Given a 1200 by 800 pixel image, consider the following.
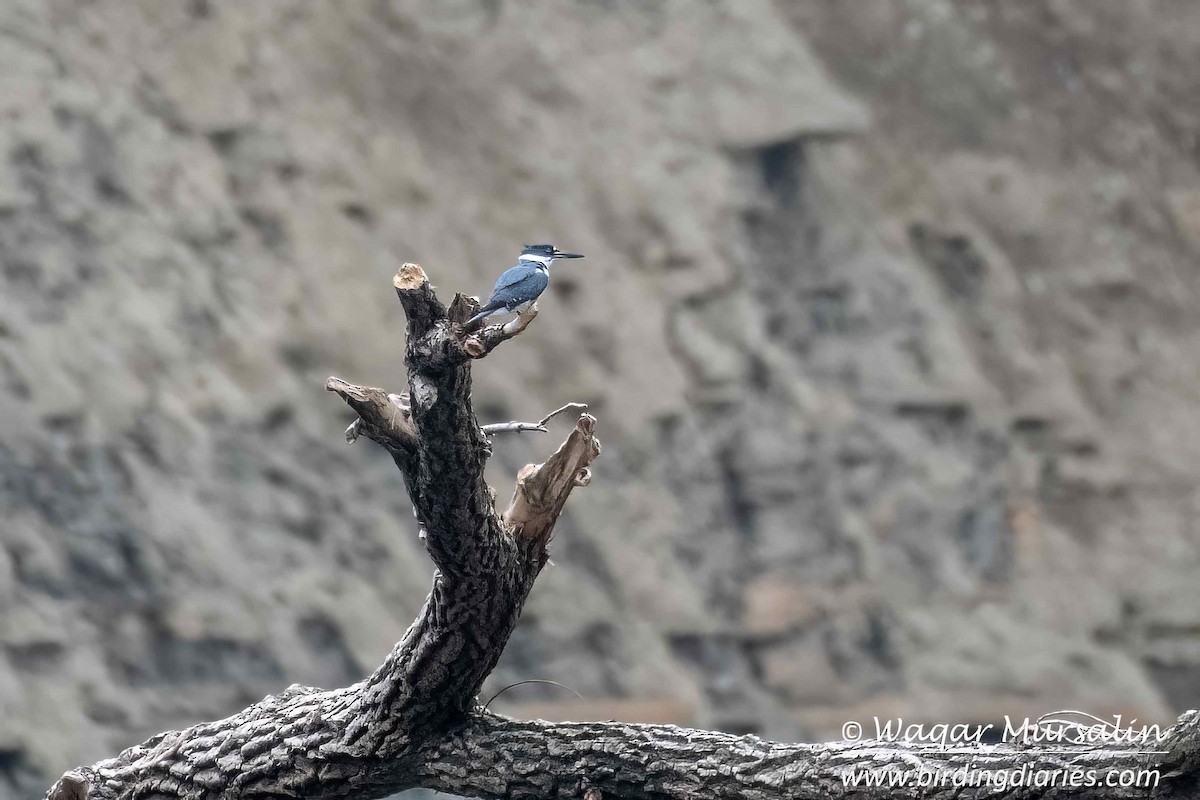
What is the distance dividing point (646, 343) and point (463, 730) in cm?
665

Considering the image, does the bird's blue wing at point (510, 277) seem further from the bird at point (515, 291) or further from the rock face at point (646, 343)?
the rock face at point (646, 343)

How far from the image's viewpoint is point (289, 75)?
9203 mm

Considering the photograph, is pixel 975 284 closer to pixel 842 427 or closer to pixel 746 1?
pixel 842 427

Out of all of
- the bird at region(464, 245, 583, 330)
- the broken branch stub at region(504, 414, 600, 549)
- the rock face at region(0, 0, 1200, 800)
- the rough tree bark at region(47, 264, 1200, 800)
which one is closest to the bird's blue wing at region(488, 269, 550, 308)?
the bird at region(464, 245, 583, 330)

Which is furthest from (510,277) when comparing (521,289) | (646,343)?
(646,343)

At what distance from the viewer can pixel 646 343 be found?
993 centimetres

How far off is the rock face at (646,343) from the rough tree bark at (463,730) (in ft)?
15.1

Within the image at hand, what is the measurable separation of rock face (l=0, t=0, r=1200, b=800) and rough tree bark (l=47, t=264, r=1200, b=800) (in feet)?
15.1

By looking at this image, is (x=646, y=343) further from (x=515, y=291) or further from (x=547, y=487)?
(x=515, y=291)

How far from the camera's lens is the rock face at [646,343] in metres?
8.10

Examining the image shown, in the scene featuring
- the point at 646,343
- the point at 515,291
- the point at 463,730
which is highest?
the point at 646,343

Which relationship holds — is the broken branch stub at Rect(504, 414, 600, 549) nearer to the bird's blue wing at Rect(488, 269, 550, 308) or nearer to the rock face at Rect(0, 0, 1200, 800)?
the bird's blue wing at Rect(488, 269, 550, 308)

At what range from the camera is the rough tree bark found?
Result: 2.84 m

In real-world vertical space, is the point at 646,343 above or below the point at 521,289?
above
